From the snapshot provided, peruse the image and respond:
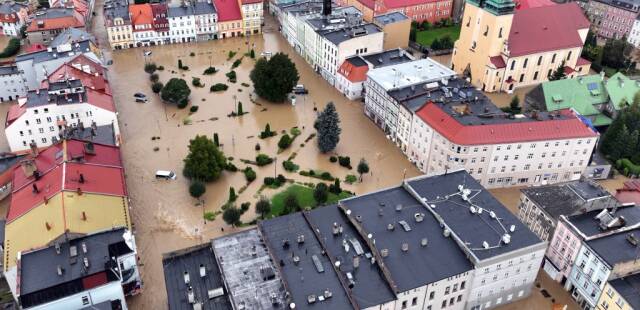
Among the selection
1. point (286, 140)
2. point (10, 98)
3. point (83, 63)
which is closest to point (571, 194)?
point (286, 140)

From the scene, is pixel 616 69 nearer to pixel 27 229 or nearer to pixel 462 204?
pixel 462 204

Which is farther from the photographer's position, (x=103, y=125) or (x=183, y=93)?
(x=183, y=93)

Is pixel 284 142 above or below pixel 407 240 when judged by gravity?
below

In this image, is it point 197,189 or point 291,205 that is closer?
point 291,205

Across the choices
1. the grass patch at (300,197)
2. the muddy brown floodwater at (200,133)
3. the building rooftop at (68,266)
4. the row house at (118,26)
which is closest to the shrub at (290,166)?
the muddy brown floodwater at (200,133)

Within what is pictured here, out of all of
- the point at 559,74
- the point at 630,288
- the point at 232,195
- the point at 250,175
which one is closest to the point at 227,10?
the point at 250,175

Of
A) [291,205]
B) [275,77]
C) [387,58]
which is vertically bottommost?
[291,205]

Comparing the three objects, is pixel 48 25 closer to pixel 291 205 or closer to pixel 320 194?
pixel 291 205

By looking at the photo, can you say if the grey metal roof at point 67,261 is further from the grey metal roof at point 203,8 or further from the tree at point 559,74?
the tree at point 559,74
